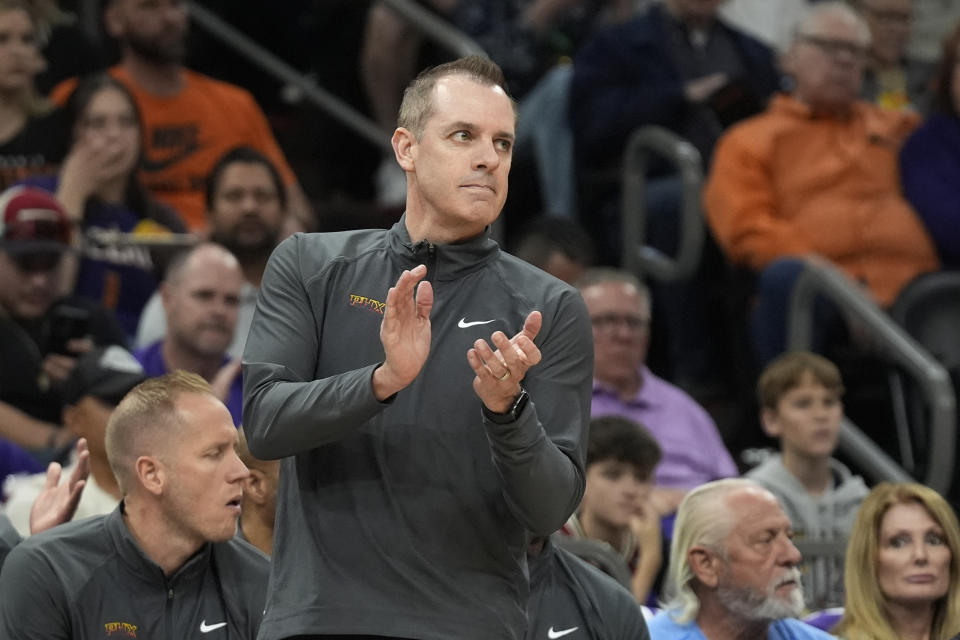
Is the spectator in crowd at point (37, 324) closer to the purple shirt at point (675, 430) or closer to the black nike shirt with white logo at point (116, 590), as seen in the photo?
the purple shirt at point (675, 430)

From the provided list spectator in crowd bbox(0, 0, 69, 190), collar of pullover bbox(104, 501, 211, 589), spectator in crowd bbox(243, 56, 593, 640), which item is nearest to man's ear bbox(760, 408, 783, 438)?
collar of pullover bbox(104, 501, 211, 589)

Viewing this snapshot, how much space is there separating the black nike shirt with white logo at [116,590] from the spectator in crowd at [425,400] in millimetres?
1151

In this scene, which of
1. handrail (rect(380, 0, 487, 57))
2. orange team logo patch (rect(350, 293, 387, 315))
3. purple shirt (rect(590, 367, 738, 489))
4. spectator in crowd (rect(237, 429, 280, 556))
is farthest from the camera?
handrail (rect(380, 0, 487, 57))

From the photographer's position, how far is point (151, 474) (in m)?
3.95

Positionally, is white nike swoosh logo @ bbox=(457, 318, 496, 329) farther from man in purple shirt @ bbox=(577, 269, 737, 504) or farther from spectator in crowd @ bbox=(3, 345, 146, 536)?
man in purple shirt @ bbox=(577, 269, 737, 504)

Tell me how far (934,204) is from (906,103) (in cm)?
141

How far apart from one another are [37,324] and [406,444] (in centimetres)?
396

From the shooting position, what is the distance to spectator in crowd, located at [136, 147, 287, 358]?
6.92m

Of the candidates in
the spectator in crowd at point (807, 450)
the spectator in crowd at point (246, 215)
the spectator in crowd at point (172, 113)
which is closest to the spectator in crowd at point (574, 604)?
the spectator in crowd at point (807, 450)

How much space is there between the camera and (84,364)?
561 cm

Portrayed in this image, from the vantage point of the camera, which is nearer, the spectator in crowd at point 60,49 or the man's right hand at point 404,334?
the man's right hand at point 404,334

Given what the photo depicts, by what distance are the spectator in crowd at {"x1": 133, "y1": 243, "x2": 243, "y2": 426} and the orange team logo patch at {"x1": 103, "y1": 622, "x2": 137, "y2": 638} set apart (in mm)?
2283

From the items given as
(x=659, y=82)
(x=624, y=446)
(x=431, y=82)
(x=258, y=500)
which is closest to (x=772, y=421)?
(x=624, y=446)

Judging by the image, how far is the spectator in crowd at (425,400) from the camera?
2.58 metres
